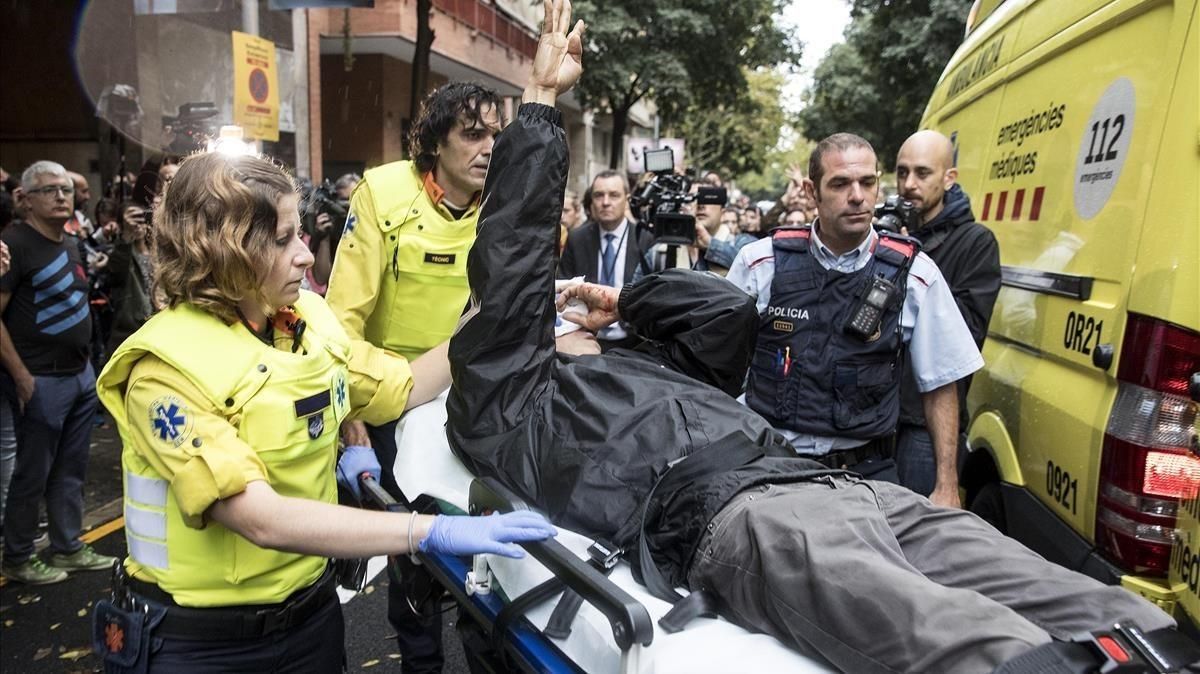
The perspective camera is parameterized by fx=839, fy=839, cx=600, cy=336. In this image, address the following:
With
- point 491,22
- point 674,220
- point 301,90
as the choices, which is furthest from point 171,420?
point 491,22

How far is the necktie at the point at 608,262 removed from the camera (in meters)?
5.56

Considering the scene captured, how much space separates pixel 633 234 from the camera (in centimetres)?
569

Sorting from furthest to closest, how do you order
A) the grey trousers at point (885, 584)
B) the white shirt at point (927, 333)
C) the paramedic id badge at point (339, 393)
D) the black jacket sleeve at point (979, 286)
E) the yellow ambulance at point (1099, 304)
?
the black jacket sleeve at point (979, 286) < the white shirt at point (927, 333) < the yellow ambulance at point (1099, 304) < the paramedic id badge at point (339, 393) < the grey trousers at point (885, 584)

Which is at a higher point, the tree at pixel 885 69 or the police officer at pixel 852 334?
the tree at pixel 885 69

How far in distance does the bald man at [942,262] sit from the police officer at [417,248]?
163cm

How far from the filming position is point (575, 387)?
216 cm

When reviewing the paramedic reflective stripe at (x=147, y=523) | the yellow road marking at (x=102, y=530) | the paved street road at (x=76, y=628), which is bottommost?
the yellow road marking at (x=102, y=530)

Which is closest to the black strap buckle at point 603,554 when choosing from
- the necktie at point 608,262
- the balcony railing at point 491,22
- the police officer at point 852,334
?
the police officer at point 852,334

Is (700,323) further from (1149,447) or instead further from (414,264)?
(1149,447)

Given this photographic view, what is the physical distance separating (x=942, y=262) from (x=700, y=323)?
1.60m

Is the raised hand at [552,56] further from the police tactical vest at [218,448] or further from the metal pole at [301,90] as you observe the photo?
the metal pole at [301,90]

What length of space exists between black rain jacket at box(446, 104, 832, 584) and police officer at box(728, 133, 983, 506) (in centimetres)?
46

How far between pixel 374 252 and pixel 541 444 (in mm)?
937

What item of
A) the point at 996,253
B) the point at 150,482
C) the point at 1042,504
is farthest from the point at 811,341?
the point at 150,482
